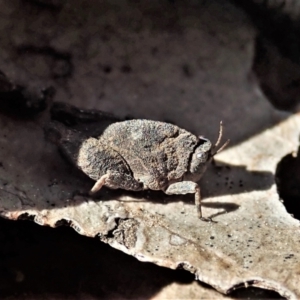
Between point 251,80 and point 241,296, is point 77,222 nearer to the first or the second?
point 241,296

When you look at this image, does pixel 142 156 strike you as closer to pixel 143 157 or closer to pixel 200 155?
pixel 143 157


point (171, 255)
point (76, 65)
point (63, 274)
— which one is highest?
Result: point (76, 65)

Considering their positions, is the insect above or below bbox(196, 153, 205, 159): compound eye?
below

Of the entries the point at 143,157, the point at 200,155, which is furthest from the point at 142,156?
the point at 200,155

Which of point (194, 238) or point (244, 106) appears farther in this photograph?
point (244, 106)

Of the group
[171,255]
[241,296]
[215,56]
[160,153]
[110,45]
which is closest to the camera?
[171,255]

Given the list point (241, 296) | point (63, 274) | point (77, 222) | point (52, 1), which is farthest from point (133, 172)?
→ point (52, 1)
